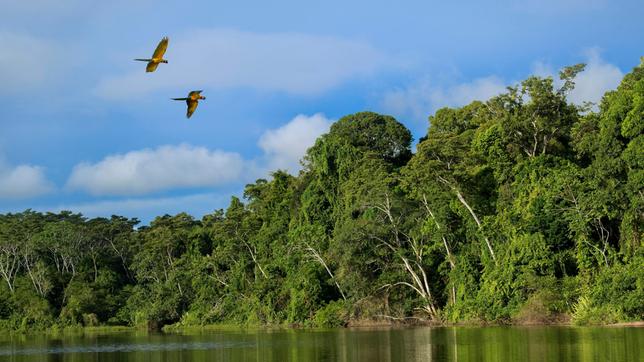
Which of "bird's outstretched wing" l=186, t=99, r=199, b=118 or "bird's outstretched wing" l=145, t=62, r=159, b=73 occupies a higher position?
"bird's outstretched wing" l=145, t=62, r=159, b=73

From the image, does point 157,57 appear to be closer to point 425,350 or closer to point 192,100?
point 192,100

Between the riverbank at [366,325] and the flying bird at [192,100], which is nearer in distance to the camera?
the flying bird at [192,100]

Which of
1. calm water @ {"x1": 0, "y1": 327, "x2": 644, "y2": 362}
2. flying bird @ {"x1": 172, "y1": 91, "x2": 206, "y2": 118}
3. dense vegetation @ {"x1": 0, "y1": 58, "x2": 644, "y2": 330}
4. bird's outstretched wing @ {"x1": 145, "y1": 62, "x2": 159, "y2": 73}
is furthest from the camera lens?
dense vegetation @ {"x1": 0, "y1": 58, "x2": 644, "y2": 330}

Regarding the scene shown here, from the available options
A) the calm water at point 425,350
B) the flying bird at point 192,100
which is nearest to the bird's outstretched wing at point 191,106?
the flying bird at point 192,100

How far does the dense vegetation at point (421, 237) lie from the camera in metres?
35.5

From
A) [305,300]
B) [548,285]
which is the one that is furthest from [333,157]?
[548,285]

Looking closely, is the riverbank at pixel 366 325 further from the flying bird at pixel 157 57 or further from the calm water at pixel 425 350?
the flying bird at pixel 157 57

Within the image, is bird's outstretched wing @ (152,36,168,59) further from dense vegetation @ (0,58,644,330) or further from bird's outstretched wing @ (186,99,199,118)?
dense vegetation @ (0,58,644,330)

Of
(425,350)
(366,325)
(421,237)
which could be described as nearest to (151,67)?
(425,350)

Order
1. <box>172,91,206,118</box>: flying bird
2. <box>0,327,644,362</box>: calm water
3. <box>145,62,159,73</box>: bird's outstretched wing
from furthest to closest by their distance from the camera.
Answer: <box>0,327,644,362</box>: calm water, <box>172,91,206,118</box>: flying bird, <box>145,62,159,73</box>: bird's outstretched wing

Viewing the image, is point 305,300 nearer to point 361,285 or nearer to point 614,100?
point 361,285

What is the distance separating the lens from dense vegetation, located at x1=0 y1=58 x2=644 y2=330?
Answer: 3550cm

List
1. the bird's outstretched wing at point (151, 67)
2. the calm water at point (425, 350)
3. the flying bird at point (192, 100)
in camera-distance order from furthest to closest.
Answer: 1. the calm water at point (425, 350)
2. the flying bird at point (192, 100)
3. the bird's outstretched wing at point (151, 67)

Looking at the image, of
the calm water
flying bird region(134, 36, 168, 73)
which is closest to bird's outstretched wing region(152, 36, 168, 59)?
flying bird region(134, 36, 168, 73)
